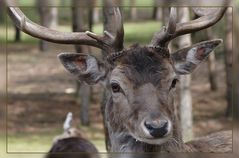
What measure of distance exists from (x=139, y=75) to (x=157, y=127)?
15.8 inches

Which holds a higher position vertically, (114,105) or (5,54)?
(5,54)

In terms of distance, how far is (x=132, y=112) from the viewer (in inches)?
131

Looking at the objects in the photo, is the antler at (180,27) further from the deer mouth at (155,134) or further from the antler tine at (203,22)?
the deer mouth at (155,134)

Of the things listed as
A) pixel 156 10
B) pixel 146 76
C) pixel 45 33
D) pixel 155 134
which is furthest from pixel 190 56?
pixel 156 10

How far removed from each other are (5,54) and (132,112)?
1.13 metres

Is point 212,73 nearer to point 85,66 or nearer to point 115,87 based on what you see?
point 85,66

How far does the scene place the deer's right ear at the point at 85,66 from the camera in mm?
3650

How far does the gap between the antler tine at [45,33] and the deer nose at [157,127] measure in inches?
31.2

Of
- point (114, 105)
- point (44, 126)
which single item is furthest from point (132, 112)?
point (44, 126)

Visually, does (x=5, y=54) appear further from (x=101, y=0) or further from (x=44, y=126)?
(x=44, y=126)

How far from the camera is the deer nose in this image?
10.1 feet

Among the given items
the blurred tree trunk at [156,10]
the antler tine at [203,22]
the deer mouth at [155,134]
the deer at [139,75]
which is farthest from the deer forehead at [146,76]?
the blurred tree trunk at [156,10]

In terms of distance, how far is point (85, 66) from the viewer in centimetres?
369

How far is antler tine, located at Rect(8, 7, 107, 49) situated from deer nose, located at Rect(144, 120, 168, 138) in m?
0.79
